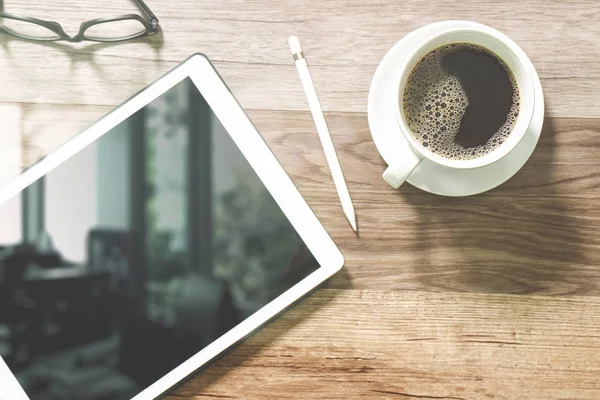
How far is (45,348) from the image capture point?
0.58 metres

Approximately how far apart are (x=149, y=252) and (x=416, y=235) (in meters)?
0.28

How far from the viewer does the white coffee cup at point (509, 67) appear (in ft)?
1.72

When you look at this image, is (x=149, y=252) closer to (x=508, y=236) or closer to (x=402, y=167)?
(x=402, y=167)

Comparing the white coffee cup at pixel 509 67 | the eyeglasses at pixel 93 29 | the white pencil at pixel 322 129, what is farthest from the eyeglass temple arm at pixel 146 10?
the white coffee cup at pixel 509 67

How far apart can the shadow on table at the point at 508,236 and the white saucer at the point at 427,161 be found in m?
0.03

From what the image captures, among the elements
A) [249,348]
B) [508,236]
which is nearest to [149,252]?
[249,348]

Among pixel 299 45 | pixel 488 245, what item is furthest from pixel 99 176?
pixel 488 245

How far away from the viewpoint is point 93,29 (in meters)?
0.63

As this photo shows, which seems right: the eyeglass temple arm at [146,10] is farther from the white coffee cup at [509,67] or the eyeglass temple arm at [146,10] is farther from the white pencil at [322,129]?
the white coffee cup at [509,67]

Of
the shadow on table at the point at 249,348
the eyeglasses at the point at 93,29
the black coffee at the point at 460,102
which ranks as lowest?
the shadow on table at the point at 249,348

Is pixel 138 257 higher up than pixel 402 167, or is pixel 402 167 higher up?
pixel 402 167

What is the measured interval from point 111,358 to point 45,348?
7 centimetres

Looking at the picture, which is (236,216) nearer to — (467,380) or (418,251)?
(418,251)

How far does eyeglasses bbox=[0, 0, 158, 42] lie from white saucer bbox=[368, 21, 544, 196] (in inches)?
9.7
